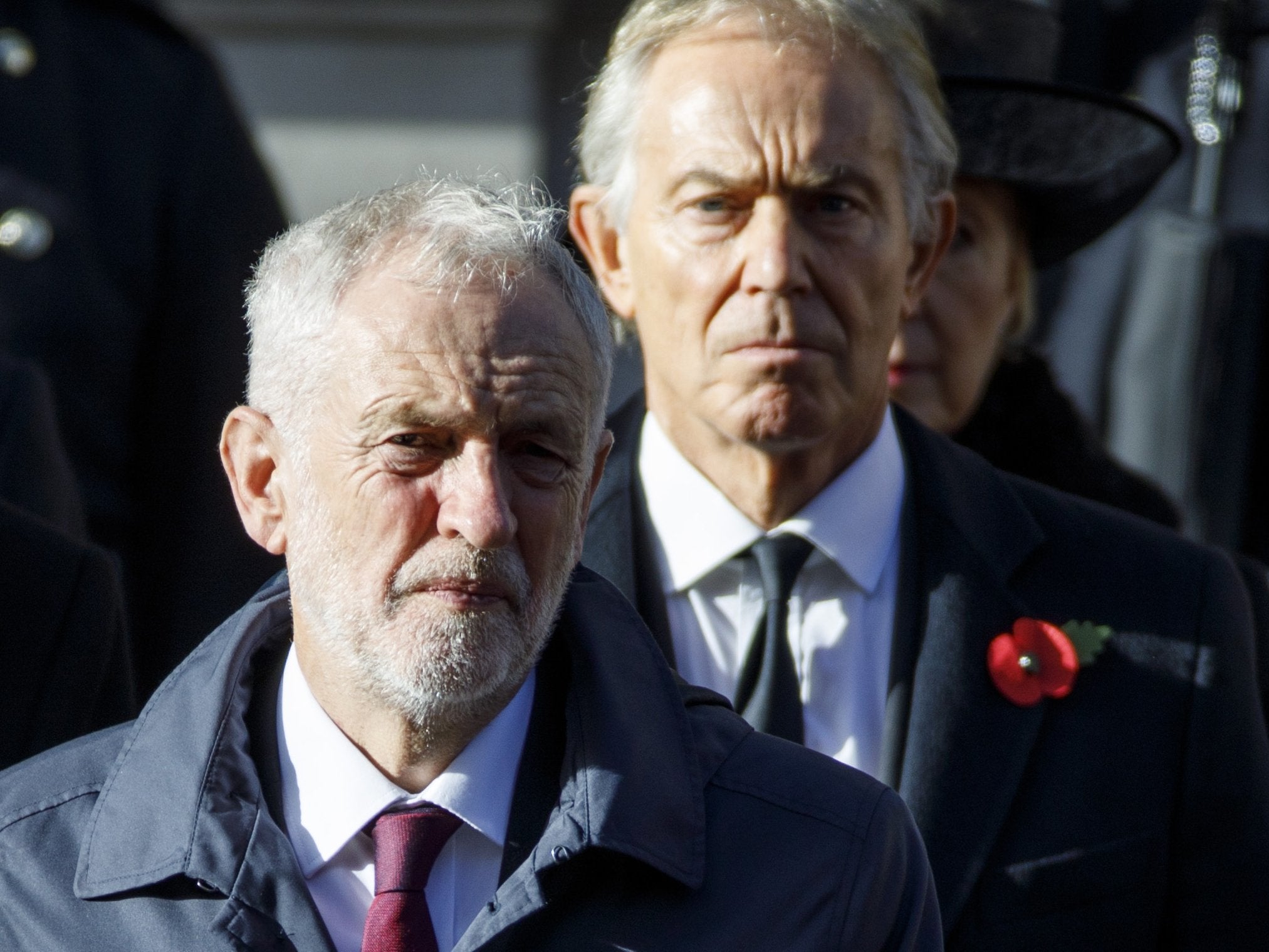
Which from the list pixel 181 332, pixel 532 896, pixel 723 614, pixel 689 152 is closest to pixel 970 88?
pixel 689 152

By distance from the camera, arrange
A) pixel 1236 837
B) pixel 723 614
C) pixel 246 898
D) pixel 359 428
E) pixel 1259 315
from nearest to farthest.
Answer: pixel 246 898 → pixel 359 428 → pixel 1236 837 → pixel 723 614 → pixel 1259 315

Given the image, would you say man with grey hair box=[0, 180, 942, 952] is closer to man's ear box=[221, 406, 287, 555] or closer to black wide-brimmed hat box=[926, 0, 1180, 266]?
man's ear box=[221, 406, 287, 555]

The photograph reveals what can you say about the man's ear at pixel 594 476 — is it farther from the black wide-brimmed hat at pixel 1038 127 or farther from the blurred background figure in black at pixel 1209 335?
the blurred background figure in black at pixel 1209 335

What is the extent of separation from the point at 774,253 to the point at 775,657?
55cm

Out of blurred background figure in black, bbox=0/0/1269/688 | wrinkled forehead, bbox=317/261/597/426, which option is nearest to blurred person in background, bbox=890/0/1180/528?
Answer: blurred background figure in black, bbox=0/0/1269/688

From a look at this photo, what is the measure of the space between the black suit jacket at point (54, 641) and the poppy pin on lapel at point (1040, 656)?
1.15 meters

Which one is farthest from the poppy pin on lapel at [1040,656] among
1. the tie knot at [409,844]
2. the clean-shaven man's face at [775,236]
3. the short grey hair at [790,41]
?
the tie knot at [409,844]

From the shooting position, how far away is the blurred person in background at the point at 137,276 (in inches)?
133

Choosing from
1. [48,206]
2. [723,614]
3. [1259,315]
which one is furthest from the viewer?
[1259,315]

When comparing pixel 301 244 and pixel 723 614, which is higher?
pixel 301 244

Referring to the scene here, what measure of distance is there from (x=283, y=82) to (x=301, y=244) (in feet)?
14.5

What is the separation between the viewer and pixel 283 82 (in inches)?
257

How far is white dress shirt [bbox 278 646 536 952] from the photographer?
211 centimetres

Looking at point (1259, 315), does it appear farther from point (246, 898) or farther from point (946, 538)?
point (246, 898)
